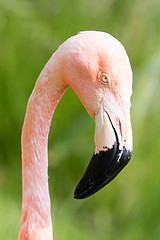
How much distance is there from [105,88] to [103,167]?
204mm

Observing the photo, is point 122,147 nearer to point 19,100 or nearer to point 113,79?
point 113,79

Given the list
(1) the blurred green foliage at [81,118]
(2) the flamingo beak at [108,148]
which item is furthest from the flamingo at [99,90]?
(1) the blurred green foliage at [81,118]

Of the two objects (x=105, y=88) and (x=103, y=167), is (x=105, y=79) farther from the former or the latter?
(x=103, y=167)

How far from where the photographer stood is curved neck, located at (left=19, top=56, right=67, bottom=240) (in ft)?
3.76

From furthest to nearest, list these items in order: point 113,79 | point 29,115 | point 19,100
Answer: point 19,100, point 29,115, point 113,79

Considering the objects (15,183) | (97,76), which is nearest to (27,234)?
(97,76)

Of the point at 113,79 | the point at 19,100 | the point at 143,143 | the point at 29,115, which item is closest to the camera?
the point at 113,79

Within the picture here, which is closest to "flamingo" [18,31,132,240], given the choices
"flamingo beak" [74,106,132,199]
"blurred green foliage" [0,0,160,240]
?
"flamingo beak" [74,106,132,199]

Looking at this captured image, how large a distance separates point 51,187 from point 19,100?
678 millimetres

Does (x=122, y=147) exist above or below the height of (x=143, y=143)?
below

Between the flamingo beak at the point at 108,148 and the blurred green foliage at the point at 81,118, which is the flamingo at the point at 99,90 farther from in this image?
the blurred green foliage at the point at 81,118

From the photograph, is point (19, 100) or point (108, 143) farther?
point (19, 100)

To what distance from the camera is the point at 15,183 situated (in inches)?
113

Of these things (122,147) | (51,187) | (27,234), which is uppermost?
(51,187)
